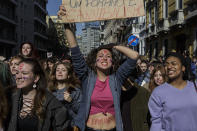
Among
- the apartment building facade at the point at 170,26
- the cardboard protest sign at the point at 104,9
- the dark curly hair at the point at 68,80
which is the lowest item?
the dark curly hair at the point at 68,80

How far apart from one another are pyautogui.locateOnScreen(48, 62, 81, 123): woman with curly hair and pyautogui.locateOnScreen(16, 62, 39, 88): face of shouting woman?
4.54 ft

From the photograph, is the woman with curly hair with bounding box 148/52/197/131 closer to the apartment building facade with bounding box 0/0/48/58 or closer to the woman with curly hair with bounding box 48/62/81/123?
the woman with curly hair with bounding box 48/62/81/123

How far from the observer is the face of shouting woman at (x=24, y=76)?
2.91m

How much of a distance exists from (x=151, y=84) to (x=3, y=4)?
37716 mm

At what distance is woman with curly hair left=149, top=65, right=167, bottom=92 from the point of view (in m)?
4.84

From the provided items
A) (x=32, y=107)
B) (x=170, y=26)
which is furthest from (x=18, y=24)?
(x=32, y=107)

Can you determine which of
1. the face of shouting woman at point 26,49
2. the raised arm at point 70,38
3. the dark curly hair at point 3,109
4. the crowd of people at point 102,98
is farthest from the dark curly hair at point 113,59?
the face of shouting woman at point 26,49

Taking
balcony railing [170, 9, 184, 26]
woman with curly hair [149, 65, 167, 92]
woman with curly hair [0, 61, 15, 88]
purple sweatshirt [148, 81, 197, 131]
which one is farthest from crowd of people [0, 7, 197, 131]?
balcony railing [170, 9, 184, 26]

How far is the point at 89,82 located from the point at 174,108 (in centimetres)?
116

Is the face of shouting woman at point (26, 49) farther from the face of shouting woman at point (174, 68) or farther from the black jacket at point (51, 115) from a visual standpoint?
the face of shouting woman at point (174, 68)

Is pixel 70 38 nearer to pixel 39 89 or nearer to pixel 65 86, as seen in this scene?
pixel 39 89

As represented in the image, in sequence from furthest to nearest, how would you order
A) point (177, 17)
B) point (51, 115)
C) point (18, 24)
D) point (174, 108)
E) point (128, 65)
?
1. point (18, 24)
2. point (177, 17)
3. point (128, 65)
4. point (174, 108)
5. point (51, 115)

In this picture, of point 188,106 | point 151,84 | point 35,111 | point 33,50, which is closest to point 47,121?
point 35,111

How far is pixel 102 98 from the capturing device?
3.25 m
